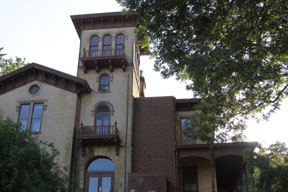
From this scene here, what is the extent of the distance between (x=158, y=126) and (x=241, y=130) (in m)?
9.56

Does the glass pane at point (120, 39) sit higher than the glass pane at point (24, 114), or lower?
higher

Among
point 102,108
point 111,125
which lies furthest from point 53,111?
point 111,125

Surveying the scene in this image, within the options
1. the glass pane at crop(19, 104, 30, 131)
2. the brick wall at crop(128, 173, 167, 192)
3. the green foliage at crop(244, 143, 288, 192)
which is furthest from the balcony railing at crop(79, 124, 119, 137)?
the green foliage at crop(244, 143, 288, 192)

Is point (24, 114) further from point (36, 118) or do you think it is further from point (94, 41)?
point (94, 41)

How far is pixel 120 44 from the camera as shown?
Result: 27.4 m

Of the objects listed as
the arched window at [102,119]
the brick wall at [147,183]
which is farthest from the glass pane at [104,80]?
the brick wall at [147,183]

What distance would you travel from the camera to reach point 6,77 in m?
25.4

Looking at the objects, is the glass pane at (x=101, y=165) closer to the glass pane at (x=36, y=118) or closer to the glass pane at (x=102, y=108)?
the glass pane at (x=102, y=108)

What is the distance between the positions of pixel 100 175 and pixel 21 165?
10205 millimetres

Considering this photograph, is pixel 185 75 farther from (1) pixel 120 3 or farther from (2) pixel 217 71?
(1) pixel 120 3

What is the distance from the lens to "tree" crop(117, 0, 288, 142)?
12.5 metres

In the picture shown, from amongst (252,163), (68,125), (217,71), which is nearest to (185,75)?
(217,71)

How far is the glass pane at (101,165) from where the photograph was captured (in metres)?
23.5

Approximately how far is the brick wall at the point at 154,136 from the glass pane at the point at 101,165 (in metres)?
1.67
